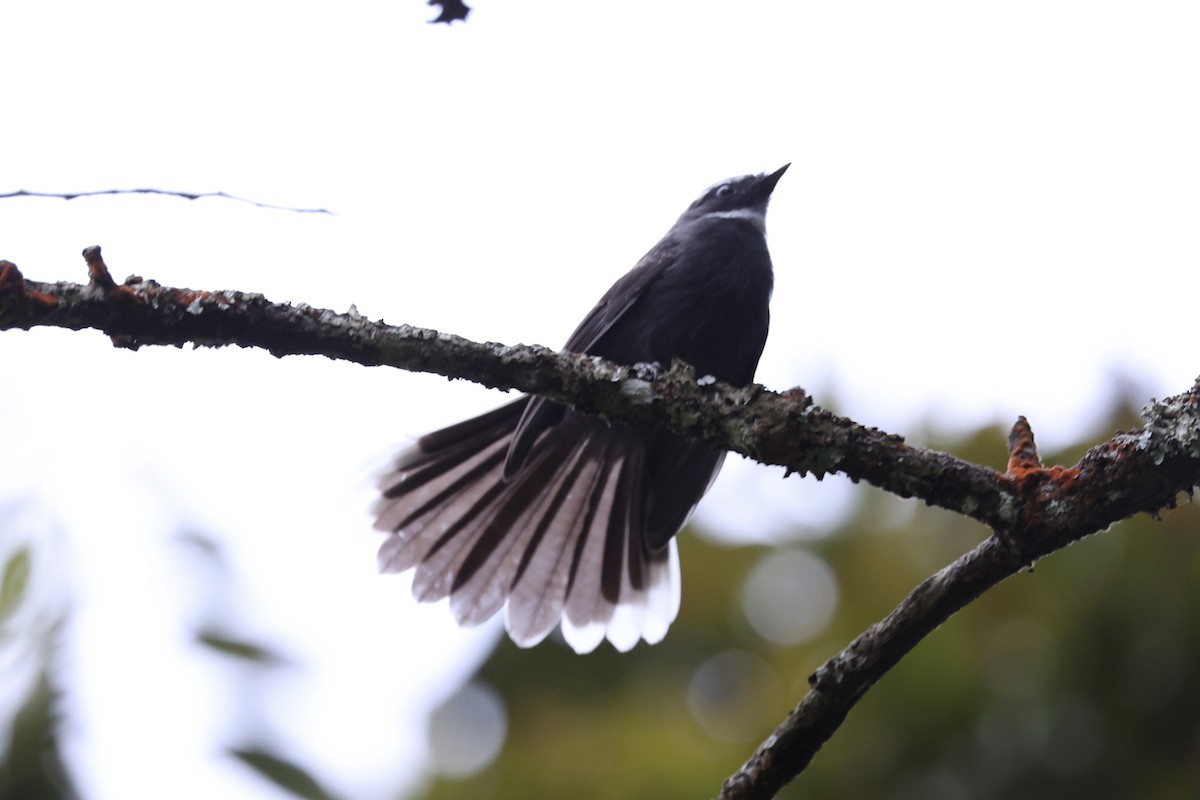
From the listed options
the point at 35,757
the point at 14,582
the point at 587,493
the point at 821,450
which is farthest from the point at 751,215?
the point at 35,757

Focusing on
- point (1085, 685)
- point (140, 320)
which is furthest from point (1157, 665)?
point (140, 320)

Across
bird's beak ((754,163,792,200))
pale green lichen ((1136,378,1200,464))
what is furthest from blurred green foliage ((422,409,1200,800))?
pale green lichen ((1136,378,1200,464))

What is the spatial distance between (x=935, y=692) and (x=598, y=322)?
2.03 metres

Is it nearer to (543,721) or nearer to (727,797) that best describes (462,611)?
(543,721)

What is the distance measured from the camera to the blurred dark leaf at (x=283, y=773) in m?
4.65

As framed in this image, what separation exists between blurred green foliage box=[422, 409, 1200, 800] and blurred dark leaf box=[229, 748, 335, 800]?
66cm

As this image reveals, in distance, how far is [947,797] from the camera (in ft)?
14.6

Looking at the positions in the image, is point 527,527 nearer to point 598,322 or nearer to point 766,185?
point 598,322

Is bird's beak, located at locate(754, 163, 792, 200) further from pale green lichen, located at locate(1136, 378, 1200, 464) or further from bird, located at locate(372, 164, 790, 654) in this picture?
pale green lichen, located at locate(1136, 378, 1200, 464)

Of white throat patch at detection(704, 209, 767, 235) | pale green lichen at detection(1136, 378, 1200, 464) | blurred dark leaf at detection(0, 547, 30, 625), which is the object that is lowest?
pale green lichen at detection(1136, 378, 1200, 464)

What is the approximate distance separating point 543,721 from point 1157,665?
8.67 feet

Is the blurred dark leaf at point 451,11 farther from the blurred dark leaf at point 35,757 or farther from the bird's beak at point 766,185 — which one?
the bird's beak at point 766,185

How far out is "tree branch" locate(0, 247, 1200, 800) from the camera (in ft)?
7.59

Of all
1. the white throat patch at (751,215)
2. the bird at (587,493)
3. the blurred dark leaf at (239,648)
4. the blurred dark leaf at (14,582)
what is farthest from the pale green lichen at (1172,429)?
the blurred dark leaf at (239,648)
